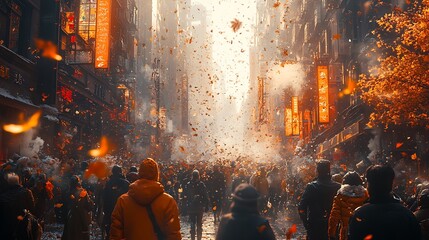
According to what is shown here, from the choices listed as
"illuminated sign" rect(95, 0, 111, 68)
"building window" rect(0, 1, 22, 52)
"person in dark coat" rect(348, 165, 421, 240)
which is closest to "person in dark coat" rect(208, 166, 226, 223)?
"building window" rect(0, 1, 22, 52)

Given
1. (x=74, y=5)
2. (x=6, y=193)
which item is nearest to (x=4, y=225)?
(x=6, y=193)

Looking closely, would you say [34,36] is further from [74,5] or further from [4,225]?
[4,225]

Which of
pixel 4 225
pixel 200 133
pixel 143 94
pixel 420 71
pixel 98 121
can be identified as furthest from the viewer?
pixel 200 133

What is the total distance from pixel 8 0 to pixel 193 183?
1153 cm

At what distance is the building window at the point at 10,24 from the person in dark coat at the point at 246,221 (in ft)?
56.3

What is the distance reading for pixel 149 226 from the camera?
563 cm

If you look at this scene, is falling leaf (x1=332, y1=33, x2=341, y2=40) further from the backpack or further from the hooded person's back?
the hooded person's back

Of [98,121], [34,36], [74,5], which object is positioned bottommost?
[98,121]

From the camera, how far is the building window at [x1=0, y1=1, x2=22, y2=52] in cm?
1964

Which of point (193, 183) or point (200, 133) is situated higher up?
point (200, 133)

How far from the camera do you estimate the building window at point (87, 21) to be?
89.0 ft

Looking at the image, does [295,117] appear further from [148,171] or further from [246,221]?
[246,221]

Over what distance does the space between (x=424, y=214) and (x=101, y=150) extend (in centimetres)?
3261

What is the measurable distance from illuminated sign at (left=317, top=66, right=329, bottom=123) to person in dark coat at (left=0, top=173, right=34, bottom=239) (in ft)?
80.3
